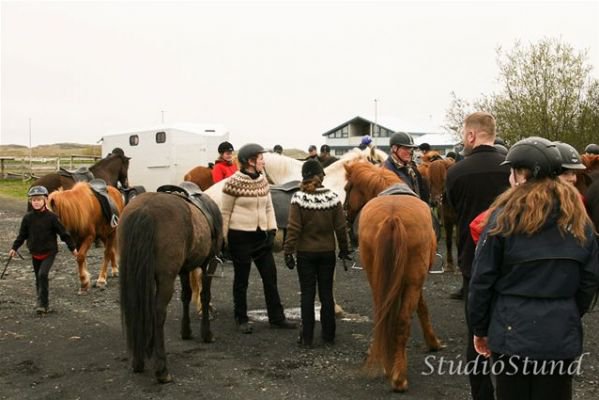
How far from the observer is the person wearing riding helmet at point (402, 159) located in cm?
635

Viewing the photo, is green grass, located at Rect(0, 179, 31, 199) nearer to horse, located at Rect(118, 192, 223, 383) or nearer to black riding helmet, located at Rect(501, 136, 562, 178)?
horse, located at Rect(118, 192, 223, 383)

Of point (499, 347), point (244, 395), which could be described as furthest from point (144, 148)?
point (499, 347)

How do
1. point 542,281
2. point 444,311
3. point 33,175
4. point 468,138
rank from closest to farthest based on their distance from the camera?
point 542,281, point 468,138, point 444,311, point 33,175

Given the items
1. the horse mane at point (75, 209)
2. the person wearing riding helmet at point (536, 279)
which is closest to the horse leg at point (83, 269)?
the horse mane at point (75, 209)

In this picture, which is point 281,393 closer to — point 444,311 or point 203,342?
point 203,342

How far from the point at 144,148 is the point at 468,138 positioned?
20.7 metres

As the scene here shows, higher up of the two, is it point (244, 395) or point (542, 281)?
point (542, 281)

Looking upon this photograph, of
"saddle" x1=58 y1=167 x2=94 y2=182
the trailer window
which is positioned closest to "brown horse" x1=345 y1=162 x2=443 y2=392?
"saddle" x1=58 y1=167 x2=94 y2=182

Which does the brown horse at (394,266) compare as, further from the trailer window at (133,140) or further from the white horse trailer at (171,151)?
the trailer window at (133,140)

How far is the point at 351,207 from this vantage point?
6504mm

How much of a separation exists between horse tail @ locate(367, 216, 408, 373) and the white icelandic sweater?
2111 mm

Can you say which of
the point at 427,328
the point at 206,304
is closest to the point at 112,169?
the point at 206,304

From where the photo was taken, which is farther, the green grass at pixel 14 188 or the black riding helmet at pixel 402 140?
the green grass at pixel 14 188

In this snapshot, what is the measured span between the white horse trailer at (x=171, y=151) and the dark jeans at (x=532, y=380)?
19.6 m
